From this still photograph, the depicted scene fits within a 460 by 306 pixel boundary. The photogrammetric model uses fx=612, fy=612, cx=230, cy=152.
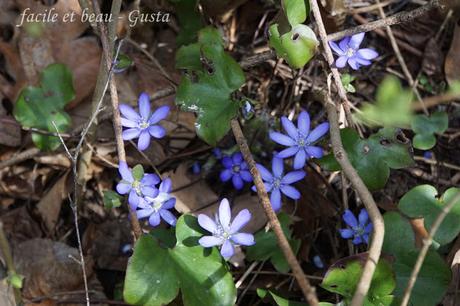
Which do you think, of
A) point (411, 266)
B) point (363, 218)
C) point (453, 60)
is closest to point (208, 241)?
point (363, 218)

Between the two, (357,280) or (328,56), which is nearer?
(357,280)

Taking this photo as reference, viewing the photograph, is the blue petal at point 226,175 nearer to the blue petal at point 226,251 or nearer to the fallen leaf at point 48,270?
the blue petal at point 226,251

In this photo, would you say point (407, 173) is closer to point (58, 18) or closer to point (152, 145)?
point (152, 145)

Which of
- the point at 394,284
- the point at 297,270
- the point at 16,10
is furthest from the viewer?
the point at 16,10

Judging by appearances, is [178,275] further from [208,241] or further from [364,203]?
[364,203]

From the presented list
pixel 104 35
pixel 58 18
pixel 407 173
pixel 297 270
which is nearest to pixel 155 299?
pixel 297 270

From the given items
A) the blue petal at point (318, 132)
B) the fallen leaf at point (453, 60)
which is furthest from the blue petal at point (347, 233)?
the fallen leaf at point (453, 60)

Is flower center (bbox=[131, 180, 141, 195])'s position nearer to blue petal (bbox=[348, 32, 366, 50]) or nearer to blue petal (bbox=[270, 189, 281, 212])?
blue petal (bbox=[270, 189, 281, 212])
